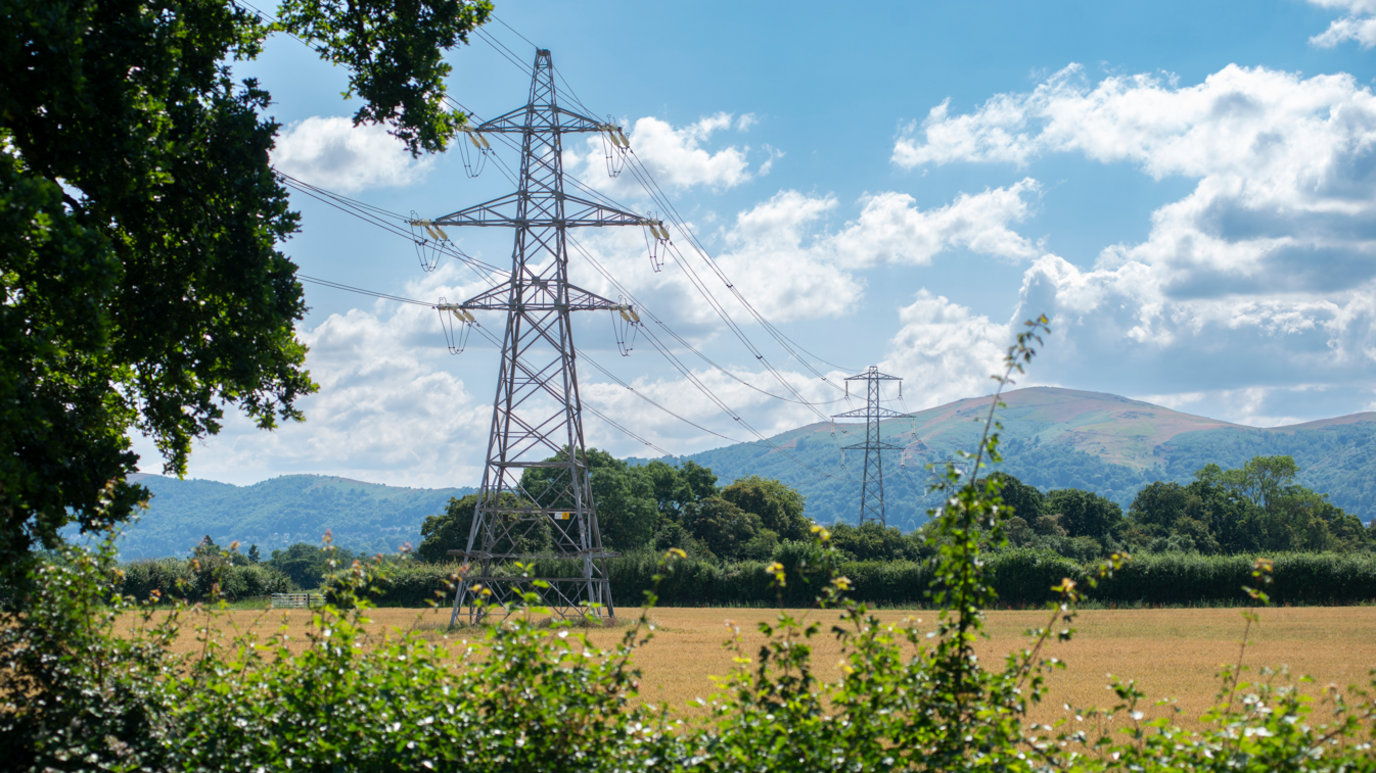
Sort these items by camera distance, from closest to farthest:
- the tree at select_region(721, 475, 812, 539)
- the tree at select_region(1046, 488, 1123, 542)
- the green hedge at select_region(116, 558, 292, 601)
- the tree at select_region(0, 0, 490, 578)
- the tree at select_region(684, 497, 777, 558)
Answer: the tree at select_region(0, 0, 490, 578) < the green hedge at select_region(116, 558, 292, 601) < the tree at select_region(684, 497, 777, 558) < the tree at select_region(721, 475, 812, 539) < the tree at select_region(1046, 488, 1123, 542)

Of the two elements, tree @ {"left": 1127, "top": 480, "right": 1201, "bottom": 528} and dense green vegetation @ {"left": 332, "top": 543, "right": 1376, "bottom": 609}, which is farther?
tree @ {"left": 1127, "top": 480, "right": 1201, "bottom": 528}

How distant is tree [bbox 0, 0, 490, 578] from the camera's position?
7.93 m

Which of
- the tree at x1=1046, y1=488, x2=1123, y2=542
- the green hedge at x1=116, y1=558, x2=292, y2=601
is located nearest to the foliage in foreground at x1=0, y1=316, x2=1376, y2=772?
the green hedge at x1=116, y1=558, x2=292, y2=601

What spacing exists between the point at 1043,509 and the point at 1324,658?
80.4 meters

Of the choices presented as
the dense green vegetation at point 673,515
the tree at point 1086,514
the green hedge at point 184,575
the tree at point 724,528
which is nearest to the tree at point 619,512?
the dense green vegetation at point 673,515

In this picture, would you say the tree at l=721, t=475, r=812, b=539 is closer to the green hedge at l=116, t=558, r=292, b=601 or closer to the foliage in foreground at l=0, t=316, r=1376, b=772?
the green hedge at l=116, t=558, r=292, b=601

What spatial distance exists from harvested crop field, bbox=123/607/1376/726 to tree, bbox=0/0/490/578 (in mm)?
2613

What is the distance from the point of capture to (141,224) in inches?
393

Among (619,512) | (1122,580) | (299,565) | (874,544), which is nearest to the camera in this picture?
(1122,580)

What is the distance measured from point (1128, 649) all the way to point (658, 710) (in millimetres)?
25577

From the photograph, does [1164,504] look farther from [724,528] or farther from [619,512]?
[619,512]

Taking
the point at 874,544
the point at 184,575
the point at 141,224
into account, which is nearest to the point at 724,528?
the point at 874,544

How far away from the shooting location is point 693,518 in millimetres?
89062

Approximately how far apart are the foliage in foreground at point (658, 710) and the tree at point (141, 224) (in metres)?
1.95
